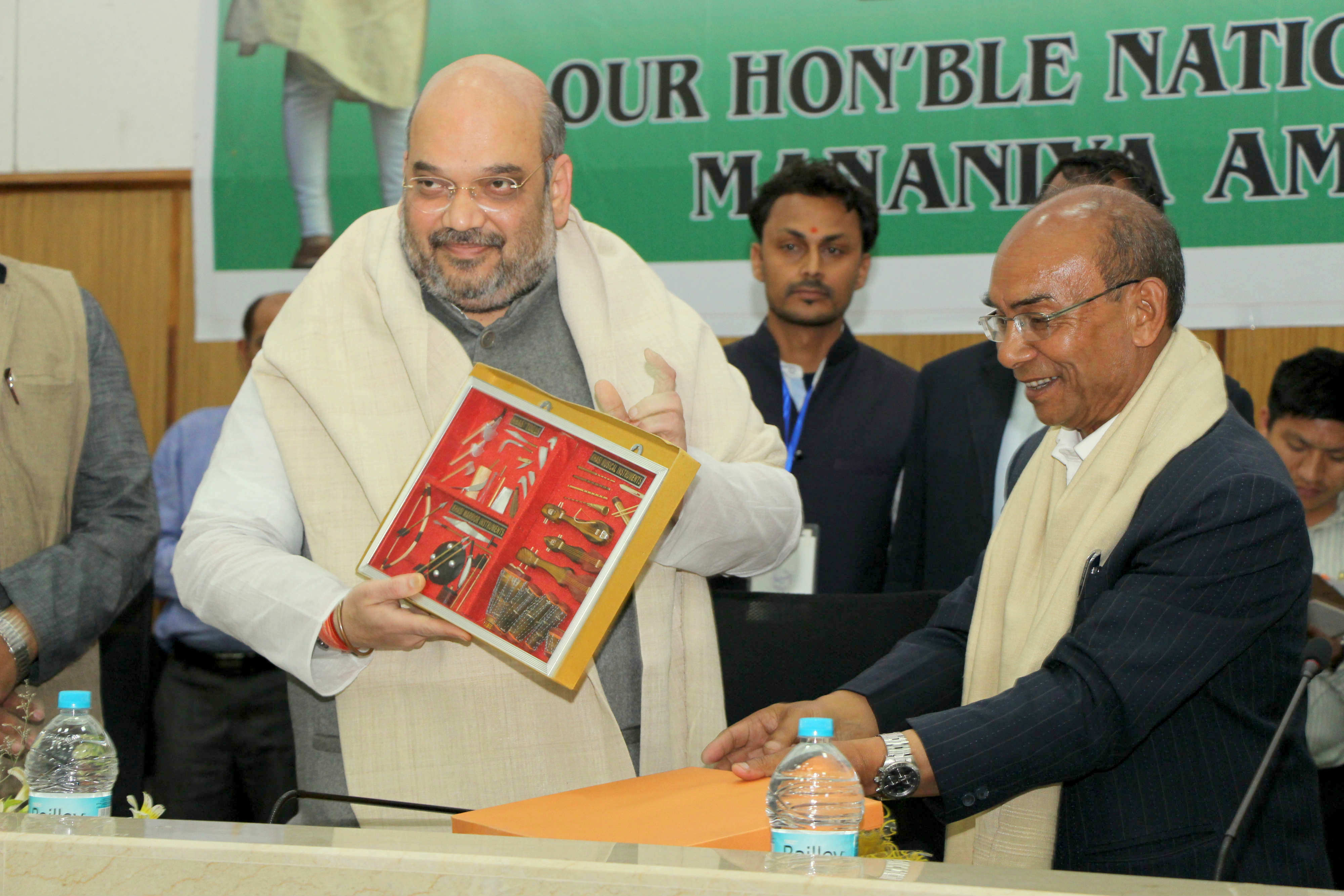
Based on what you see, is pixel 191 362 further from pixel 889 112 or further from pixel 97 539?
pixel 97 539

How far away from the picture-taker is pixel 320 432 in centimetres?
223

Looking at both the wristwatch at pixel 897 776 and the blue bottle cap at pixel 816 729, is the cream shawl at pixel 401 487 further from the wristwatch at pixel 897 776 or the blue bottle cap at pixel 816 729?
the blue bottle cap at pixel 816 729

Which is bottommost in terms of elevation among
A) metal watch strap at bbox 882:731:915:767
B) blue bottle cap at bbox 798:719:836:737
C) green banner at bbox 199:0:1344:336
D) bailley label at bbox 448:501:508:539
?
metal watch strap at bbox 882:731:915:767

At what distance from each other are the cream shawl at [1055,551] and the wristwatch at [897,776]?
0.65ft

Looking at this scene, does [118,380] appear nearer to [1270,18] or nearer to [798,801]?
[798,801]

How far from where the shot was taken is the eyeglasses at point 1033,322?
6.68 feet

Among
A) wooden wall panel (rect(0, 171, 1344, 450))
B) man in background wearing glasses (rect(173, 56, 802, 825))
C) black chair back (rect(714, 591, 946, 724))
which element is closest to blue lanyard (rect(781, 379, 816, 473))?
black chair back (rect(714, 591, 946, 724))

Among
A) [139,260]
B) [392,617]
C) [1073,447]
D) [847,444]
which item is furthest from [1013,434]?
[139,260]

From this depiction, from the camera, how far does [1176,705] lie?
1857 mm

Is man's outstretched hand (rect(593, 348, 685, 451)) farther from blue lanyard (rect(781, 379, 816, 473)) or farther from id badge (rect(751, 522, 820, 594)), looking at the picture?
blue lanyard (rect(781, 379, 816, 473))

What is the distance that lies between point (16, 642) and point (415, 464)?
81 cm

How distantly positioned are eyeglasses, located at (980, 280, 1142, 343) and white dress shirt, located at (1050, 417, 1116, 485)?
207 millimetres

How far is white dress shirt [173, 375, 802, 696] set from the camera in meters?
2.03

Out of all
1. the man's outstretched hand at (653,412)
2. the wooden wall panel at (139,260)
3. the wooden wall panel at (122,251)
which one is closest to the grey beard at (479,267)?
the man's outstretched hand at (653,412)
